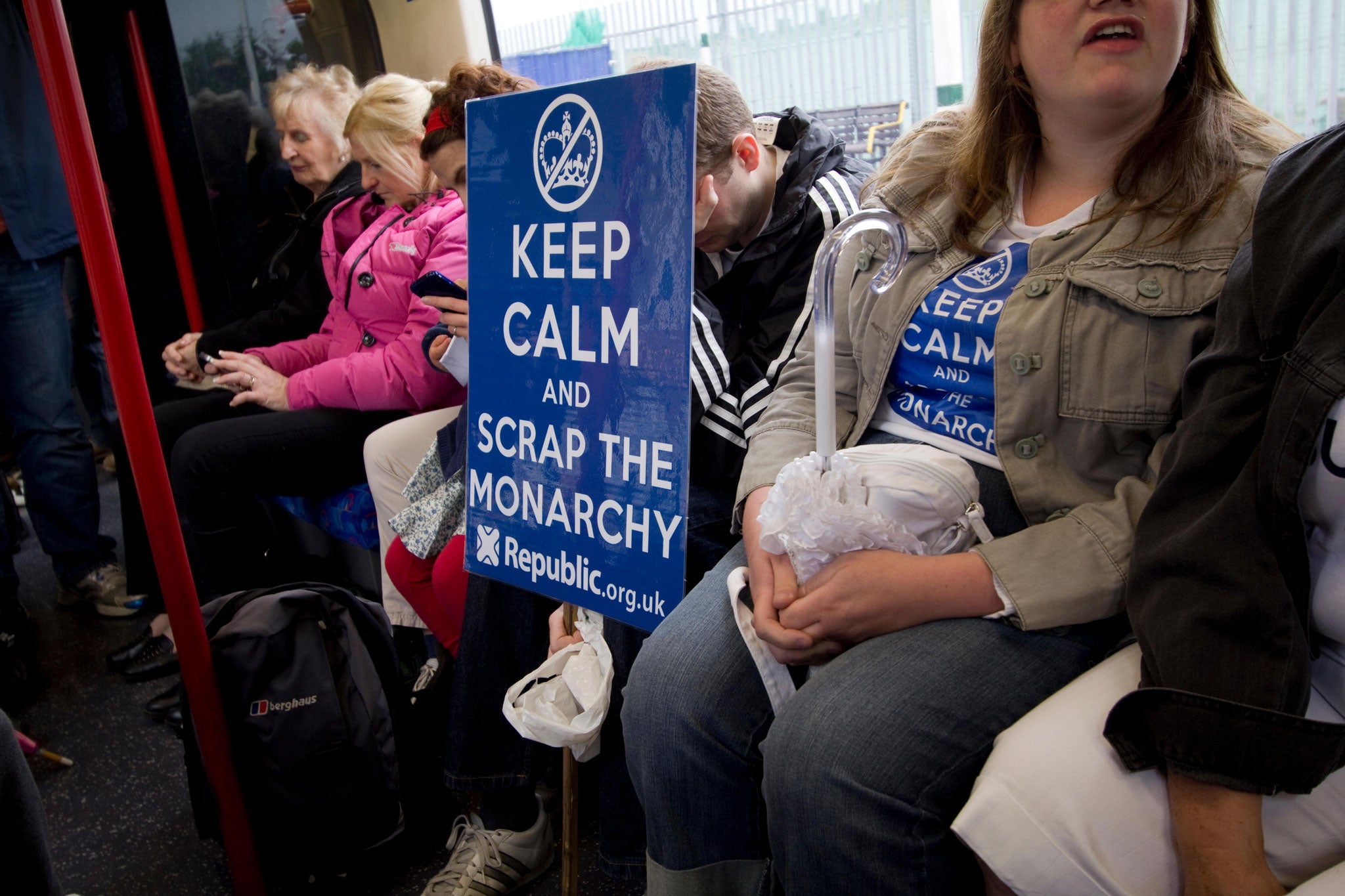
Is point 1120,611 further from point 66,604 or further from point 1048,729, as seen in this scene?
point 66,604

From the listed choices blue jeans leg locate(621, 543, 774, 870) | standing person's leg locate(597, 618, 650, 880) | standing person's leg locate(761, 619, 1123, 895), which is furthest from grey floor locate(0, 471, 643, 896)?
standing person's leg locate(761, 619, 1123, 895)

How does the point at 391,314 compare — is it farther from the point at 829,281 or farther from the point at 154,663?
the point at 829,281

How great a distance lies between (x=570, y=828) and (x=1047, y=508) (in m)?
0.81

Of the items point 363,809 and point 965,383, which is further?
point 363,809

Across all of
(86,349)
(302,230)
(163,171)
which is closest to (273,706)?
(302,230)

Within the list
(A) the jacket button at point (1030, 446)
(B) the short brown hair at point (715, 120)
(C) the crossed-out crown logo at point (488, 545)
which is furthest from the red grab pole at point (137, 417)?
(A) the jacket button at point (1030, 446)

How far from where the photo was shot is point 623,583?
1.33 meters

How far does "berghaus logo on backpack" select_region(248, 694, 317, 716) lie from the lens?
1681 millimetres

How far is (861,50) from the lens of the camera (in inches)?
97.4

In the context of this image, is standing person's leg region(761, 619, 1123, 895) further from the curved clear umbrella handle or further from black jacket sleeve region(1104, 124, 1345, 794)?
the curved clear umbrella handle

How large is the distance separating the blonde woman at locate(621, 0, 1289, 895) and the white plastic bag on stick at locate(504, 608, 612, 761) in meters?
0.14

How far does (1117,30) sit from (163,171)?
307cm

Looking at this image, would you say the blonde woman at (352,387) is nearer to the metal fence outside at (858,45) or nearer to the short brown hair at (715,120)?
the metal fence outside at (858,45)

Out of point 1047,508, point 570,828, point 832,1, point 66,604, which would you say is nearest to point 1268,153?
point 1047,508
